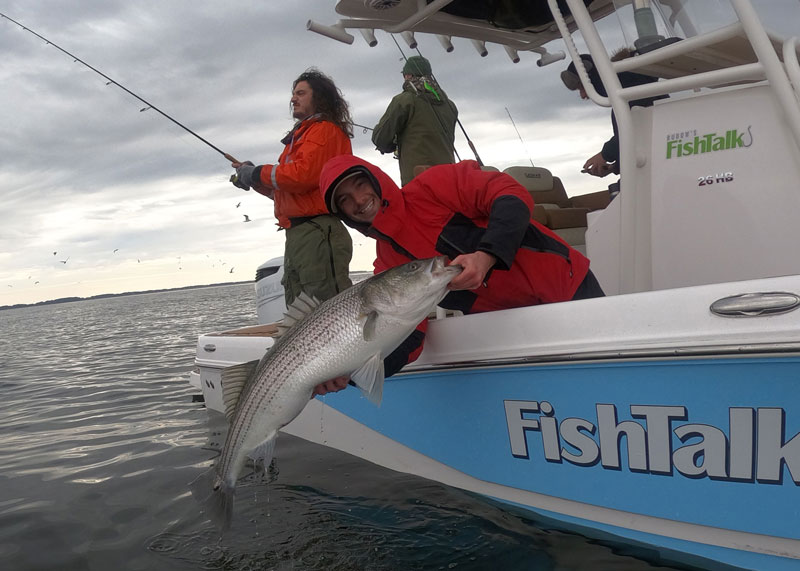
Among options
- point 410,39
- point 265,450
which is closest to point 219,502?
point 265,450

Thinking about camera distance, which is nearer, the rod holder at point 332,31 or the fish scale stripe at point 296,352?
the fish scale stripe at point 296,352

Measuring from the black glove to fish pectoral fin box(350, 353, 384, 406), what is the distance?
2.64 meters

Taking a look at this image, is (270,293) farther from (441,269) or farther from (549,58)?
(441,269)

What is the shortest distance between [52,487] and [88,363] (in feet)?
30.8

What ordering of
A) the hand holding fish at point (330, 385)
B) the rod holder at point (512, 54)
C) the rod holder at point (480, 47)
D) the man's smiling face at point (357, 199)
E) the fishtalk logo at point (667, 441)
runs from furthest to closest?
the rod holder at point (512, 54), the rod holder at point (480, 47), the man's smiling face at point (357, 199), the hand holding fish at point (330, 385), the fishtalk logo at point (667, 441)

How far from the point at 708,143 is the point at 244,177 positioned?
3341 mm

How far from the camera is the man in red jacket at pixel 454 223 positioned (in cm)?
285

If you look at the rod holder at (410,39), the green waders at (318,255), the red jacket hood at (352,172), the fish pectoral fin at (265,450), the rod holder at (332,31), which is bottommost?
the fish pectoral fin at (265,450)

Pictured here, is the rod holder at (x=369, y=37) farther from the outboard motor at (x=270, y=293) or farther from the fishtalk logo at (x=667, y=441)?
the fishtalk logo at (x=667, y=441)

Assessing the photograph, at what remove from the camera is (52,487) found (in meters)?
4.94

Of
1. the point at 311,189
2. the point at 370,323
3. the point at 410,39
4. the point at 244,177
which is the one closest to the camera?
the point at 370,323

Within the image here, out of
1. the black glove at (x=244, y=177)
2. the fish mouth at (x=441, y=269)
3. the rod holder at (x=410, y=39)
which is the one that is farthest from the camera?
the rod holder at (x=410, y=39)

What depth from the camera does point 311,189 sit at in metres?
4.57

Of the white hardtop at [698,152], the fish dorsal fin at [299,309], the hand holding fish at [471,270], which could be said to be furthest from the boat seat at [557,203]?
the fish dorsal fin at [299,309]
